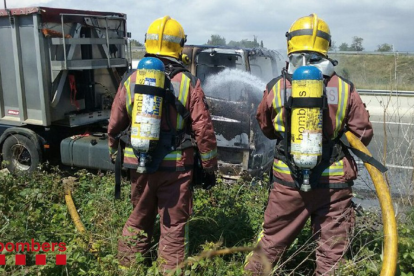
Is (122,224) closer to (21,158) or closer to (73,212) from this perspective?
(73,212)

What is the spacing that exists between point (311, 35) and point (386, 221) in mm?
1315

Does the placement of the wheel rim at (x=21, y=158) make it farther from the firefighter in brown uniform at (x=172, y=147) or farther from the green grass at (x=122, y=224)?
the firefighter in brown uniform at (x=172, y=147)

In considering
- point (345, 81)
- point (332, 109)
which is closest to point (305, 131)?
point (332, 109)

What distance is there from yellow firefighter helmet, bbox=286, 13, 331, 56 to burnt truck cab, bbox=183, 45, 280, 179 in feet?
7.65

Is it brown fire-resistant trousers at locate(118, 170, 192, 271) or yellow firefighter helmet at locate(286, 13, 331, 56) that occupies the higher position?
yellow firefighter helmet at locate(286, 13, 331, 56)

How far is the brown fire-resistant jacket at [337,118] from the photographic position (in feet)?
8.82

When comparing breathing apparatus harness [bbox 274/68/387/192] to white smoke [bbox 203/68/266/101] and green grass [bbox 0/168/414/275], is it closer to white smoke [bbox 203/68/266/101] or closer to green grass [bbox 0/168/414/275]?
green grass [bbox 0/168/414/275]

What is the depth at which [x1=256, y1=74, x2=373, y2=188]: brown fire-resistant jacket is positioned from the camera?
Result: 2688mm

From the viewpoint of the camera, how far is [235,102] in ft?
17.2

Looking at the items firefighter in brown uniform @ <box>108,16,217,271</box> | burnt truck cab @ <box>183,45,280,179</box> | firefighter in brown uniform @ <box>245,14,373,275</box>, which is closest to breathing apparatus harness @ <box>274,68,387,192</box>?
firefighter in brown uniform @ <box>245,14,373,275</box>

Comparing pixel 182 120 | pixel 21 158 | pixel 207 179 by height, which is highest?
pixel 182 120

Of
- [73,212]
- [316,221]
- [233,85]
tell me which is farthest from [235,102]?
[316,221]

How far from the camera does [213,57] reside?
553cm

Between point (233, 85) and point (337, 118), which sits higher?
point (233, 85)
